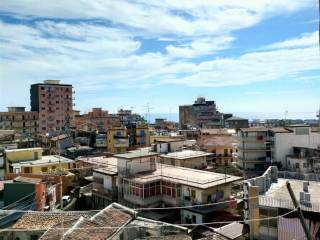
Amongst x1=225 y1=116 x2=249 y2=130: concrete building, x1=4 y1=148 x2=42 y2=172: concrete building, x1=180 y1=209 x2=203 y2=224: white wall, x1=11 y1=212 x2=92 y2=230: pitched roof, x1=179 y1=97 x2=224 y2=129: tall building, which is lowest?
x1=180 y1=209 x2=203 y2=224: white wall

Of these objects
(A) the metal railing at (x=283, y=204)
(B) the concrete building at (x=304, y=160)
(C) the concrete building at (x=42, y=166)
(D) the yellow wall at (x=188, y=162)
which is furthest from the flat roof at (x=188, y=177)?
(B) the concrete building at (x=304, y=160)

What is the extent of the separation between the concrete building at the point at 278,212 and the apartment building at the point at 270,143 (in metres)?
23.4

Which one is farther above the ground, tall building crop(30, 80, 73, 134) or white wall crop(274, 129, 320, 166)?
tall building crop(30, 80, 73, 134)

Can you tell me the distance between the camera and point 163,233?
18812mm

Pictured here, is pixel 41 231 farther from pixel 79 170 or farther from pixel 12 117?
pixel 12 117

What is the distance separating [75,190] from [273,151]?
988 inches

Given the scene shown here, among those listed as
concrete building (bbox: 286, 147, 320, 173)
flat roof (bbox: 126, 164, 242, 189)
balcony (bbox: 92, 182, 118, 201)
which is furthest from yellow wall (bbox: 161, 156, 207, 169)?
concrete building (bbox: 286, 147, 320, 173)

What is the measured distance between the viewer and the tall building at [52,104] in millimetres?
81000

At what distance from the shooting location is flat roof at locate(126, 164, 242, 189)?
82.4 feet

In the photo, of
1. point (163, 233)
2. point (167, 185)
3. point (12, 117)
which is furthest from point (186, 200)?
point (12, 117)

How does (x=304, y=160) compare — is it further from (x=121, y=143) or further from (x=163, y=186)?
(x=121, y=143)

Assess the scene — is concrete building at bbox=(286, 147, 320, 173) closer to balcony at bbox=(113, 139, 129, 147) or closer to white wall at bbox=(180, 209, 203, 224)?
white wall at bbox=(180, 209, 203, 224)

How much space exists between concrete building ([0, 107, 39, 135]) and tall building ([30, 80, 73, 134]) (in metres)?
1.71

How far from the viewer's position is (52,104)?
82.5m
